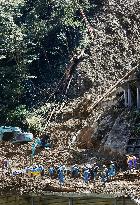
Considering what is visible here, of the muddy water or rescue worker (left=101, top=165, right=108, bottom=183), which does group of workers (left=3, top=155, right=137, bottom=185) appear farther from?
the muddy water

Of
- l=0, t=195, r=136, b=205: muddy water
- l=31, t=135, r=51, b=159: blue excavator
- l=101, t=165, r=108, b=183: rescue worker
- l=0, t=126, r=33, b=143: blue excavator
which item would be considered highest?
l=0, t=126, r=33, b=143: blue excavator

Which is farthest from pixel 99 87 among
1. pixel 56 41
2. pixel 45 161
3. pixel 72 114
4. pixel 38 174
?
pixel 38 174

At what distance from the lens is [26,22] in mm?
35188

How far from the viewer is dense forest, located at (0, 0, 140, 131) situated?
3228 cm

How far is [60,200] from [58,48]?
15.8 meters

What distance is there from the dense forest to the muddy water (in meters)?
9.37

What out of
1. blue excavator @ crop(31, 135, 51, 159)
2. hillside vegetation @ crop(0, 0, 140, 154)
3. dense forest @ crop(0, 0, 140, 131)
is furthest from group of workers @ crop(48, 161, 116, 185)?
dense forest @ crop(0, 0, 140, 131)

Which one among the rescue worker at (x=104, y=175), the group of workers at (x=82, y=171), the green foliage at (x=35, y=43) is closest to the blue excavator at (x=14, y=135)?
the green foliage at (x=35, y=43)

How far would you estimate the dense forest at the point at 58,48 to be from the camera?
106 ft

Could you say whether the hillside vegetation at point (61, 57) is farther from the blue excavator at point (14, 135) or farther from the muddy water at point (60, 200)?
the muddy water at point (60, 200)

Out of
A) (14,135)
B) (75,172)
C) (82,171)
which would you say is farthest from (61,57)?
(75,172)

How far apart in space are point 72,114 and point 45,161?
5093 mm

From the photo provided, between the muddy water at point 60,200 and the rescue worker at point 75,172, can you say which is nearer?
the muddy water at point 60,200

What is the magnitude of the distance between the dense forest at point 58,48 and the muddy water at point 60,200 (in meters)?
9.37
